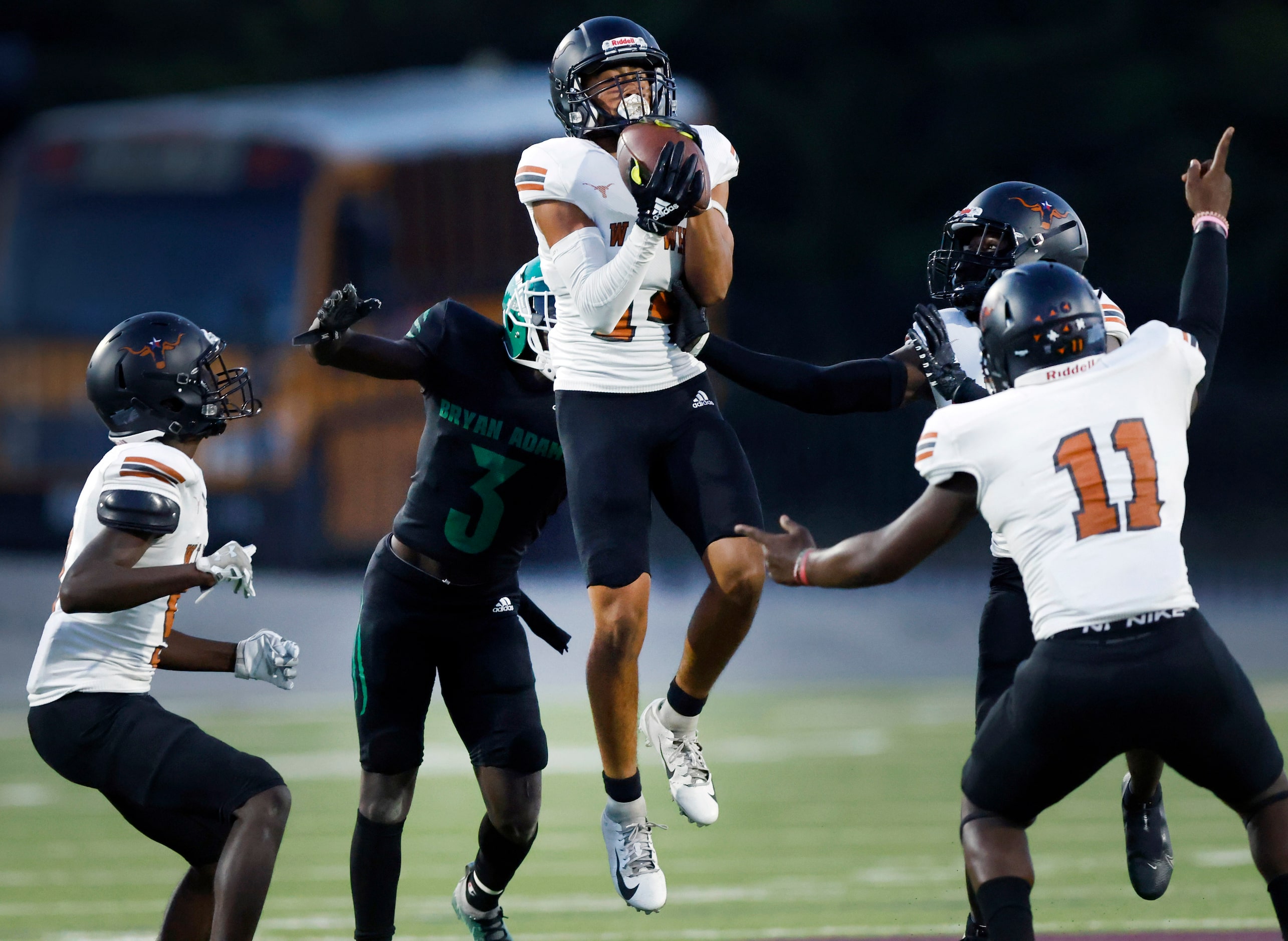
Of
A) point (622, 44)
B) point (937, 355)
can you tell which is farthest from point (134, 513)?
point (937, 355)

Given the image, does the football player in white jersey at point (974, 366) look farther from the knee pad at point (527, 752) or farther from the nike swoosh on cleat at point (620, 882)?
the knee pad at point (527, 752)

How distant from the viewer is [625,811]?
18.8 feet

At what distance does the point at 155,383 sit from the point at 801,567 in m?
1.82

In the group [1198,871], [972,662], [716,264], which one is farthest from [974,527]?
[716,264]

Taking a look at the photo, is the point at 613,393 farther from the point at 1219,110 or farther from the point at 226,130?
the point at 1219,110

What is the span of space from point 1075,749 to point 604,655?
1.53 metres

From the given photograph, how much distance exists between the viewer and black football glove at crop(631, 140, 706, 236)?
5.13 meters

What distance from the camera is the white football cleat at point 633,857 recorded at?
18.4 ft

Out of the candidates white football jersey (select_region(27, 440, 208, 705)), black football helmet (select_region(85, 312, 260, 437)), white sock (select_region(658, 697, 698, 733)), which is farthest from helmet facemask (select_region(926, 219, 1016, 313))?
white football jersey (select_region(27, 440, 208, 705))

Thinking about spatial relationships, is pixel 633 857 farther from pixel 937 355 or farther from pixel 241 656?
pixel 937 355

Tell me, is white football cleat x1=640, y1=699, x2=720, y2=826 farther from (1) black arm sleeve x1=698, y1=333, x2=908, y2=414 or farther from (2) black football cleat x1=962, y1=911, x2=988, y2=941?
(1) black arm sleeve x1=698, y1=333, x2=908, y2=414

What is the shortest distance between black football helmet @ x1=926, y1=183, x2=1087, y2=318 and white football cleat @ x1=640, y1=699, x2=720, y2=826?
1.54m

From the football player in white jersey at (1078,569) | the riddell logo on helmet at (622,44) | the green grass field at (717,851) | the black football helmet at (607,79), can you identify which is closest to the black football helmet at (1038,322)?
the football player in white jersey at (1078,569)

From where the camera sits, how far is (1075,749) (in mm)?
4469
